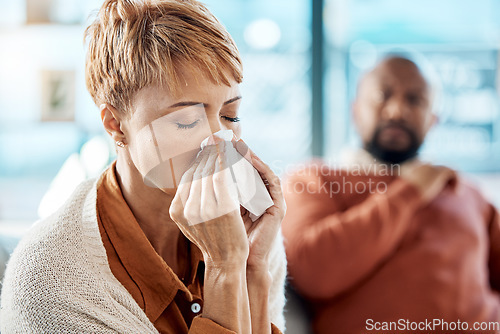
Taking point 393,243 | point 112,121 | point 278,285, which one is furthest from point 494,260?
point 112,121

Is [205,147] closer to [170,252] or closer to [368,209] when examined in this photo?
[170,252]

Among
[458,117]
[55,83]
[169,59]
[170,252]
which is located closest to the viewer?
[169,59]

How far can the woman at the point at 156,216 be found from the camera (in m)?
0.45

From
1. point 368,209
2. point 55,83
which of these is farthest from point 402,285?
point 55,83

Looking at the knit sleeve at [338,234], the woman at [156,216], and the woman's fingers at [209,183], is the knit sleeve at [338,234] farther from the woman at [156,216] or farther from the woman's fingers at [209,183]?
the woman's fingers at [209,183]

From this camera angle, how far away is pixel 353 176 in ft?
2.32

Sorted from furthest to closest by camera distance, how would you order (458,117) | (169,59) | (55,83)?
(458,117), (55,83), (169,59)

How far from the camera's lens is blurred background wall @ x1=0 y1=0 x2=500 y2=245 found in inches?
25.0

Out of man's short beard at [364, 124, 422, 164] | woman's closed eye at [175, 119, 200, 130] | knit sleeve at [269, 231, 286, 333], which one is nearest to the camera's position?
woman's closed eye at [175, 119, 200, 130]

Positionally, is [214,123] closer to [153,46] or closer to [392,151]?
[153,46]

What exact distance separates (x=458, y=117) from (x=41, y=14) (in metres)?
0.77

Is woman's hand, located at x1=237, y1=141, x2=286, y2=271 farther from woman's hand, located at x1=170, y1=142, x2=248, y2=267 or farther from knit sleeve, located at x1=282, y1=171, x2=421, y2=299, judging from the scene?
knit sleeve, located at x1=282, y1=171, x2=421, y2=299

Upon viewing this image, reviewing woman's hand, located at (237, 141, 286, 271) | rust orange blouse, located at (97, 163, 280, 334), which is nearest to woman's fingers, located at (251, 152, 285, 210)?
woman's hand, located at (237, 141, 286, 271)

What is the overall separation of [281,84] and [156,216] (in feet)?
0.96
